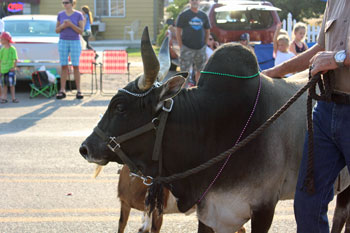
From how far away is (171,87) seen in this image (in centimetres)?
332

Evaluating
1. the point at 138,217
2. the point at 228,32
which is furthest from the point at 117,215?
the point at 228,32

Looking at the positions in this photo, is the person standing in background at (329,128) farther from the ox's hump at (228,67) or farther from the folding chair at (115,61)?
the folding chair at (115,61)

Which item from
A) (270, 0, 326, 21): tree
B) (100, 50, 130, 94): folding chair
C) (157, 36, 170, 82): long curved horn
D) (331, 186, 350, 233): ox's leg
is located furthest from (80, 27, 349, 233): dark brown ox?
(270, 0, 326, 21): tree

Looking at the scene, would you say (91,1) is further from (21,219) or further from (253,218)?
(253,218)

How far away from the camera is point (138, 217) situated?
5.39m

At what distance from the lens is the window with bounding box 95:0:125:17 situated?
31359mm

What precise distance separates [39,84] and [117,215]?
7.83m

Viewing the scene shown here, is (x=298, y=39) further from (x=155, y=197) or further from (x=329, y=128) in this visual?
Answer: (x=329, y=128)

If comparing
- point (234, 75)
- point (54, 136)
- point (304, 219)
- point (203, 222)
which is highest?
point (234, 75)

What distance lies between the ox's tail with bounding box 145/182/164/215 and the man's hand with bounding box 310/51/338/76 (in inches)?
50.7

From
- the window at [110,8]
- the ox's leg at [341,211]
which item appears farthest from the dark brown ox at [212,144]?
the window at [110,8]

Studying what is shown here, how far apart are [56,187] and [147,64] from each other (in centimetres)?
339

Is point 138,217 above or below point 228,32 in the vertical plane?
below

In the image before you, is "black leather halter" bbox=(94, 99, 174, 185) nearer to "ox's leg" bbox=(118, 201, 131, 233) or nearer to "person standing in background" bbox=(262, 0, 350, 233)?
"person standing in background" bbox=(262, 0, 350, 233)
